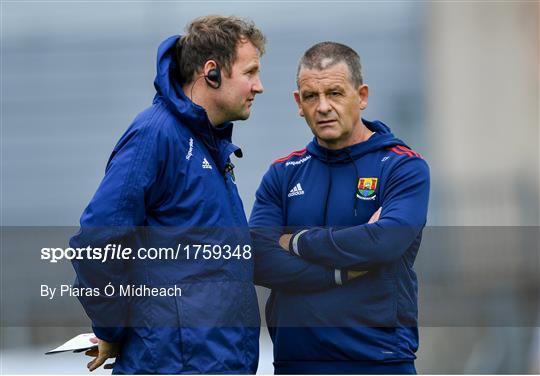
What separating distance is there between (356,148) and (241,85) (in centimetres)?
Result: 42

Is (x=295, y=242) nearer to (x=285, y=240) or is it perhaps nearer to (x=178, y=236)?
(x=285, y=240)

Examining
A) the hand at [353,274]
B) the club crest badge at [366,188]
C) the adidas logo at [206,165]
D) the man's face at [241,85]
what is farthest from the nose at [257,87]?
the hand at [353,274]

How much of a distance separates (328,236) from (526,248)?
84cm

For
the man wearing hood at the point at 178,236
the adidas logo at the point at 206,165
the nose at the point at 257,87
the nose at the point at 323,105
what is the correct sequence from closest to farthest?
the man wearing hood at the point at 178,236
the adidas logo at the point at 206,165
the nose at the point at 257,87
the nose at the point at 323,105

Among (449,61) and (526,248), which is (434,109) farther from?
(526,248)

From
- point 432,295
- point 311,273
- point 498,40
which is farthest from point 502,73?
point 311,273

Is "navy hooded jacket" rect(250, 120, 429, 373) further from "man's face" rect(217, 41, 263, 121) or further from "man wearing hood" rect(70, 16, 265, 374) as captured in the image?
"man's face" rect(217, 41, 263, 121)

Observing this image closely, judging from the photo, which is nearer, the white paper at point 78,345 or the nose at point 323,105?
the white paper at point 78,345

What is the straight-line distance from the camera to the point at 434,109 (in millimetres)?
3117

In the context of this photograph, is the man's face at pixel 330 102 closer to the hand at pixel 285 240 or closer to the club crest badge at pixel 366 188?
the club crest badge at pixel 366 188

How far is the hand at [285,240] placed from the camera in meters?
2.87

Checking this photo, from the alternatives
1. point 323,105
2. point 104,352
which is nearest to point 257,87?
point 323,105

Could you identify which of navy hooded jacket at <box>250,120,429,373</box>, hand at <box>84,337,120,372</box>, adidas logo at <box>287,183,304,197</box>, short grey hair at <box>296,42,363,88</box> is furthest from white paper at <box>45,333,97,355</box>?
short grey hair at <box>296,42,363,88</box>

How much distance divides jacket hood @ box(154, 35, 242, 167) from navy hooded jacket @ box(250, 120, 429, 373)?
310 mm
